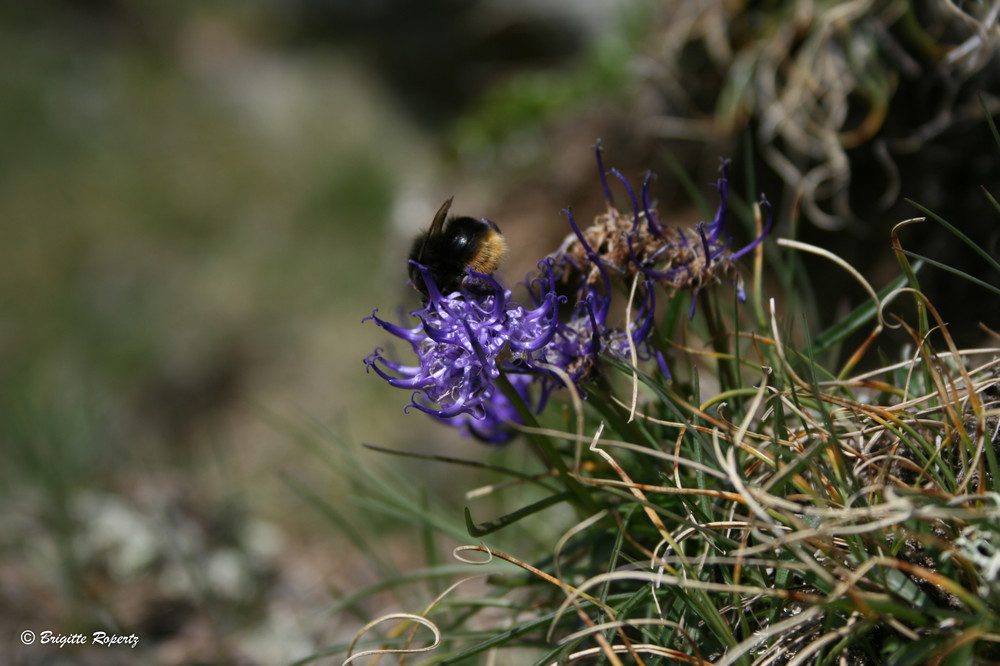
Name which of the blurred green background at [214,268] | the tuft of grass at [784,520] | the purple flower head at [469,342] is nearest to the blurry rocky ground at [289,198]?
the blurred green background at [214,268]

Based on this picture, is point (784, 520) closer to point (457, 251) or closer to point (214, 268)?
point (457, 251)

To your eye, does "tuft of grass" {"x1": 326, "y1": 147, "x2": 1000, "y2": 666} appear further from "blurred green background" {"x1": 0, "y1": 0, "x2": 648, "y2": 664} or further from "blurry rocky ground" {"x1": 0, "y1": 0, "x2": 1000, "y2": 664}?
"blurred green background" {"x1": 0, "y1": 0, "x2": 648, "y2": 664}

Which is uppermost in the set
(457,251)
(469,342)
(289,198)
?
(289,198)

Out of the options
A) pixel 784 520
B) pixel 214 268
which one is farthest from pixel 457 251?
pixel 214 268

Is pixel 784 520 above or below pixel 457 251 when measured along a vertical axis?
below

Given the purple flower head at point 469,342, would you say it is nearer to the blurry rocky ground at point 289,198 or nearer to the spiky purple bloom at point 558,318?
the spiky purple bloom at point 558,318

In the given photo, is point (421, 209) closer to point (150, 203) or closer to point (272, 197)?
point (272, 197)

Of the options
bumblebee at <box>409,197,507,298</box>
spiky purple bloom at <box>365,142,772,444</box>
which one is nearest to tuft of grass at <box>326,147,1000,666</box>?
spiky purple bloom at <box>365,142,772,444</box>
